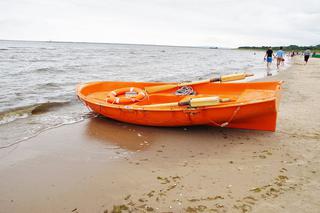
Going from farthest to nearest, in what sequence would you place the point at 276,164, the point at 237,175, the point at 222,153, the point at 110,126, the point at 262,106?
the point at 110,126 → the point at 262,106 → the point at 222,153 → the point at 276,164 → the point at 237,175

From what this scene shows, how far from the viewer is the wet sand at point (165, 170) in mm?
3637

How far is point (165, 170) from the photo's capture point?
184 inches

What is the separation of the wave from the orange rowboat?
1.83m

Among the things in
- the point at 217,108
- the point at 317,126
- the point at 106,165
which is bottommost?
the point at 106,165

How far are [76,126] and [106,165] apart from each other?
300cm

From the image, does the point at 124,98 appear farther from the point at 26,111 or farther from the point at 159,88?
the point at 26,111

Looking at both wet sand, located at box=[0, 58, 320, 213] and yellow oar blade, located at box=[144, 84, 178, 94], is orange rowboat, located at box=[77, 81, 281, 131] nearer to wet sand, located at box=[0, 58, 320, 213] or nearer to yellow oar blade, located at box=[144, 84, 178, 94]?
yellow oar blade, located at box=[144, 84, 178, 94]

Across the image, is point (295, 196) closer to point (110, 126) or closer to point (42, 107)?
point (110, 126)

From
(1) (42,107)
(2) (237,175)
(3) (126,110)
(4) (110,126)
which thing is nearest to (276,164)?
(2) (237,175)

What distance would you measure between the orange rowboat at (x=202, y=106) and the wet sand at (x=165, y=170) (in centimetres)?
31

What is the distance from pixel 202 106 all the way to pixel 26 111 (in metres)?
6.30

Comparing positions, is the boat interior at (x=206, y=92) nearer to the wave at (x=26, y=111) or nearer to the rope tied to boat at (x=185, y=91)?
the rope tied to boat at (x=185, y=91)

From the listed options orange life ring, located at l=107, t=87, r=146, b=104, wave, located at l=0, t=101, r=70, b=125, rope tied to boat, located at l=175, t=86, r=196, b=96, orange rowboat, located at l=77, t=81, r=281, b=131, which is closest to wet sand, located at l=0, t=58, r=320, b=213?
orange rowboat, located at l=77, t=81, r=281, b=131

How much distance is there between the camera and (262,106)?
5750 mm
